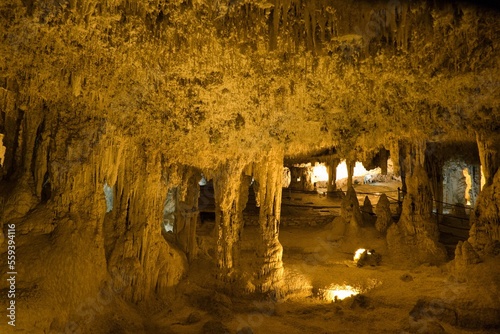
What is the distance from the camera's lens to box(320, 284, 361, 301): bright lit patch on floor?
8.30 meters

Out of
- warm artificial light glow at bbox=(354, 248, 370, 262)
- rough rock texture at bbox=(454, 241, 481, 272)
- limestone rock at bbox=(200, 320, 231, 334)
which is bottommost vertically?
limestone rock at bbox=(200, 320, 231, 334)

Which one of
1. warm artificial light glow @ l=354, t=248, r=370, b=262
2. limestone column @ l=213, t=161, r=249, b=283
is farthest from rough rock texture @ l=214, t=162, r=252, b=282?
warm artificial light glow @ l=354, t=248, r=370, b=262

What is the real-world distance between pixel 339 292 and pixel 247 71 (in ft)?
18.8

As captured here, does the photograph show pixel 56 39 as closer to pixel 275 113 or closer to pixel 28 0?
pixel 28 0

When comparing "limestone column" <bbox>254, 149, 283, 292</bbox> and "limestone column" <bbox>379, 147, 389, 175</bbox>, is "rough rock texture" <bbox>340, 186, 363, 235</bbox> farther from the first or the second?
"limestone column" <bbox>254, 149, 283, 292</bbox>

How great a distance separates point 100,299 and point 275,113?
4.79 m

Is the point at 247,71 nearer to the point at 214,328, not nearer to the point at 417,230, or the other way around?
the point at 214,328

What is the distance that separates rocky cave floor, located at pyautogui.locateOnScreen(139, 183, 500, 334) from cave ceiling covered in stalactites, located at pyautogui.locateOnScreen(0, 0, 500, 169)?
3242 millimetres

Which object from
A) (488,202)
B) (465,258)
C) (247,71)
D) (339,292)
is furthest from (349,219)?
(247,71)

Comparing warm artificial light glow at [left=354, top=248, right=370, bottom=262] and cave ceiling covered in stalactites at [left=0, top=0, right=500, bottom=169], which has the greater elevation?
cave ceiling covered in stalactites at [left=0, top=0, right=500, bottom=169]

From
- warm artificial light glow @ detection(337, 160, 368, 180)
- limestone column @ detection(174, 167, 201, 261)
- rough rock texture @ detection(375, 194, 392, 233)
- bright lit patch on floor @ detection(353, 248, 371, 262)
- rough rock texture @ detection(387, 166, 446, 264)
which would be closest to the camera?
limestone column @ detection(174, 167, 201, 261)

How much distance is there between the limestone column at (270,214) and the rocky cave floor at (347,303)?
0.57m

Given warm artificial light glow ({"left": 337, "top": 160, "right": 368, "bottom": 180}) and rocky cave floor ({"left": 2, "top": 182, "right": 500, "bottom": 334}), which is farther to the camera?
warm artificial light glow ({"left": 337, "top": 160, "right": 368, "bottom": 180})

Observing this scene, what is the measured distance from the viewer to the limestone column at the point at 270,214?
8.93 meters
